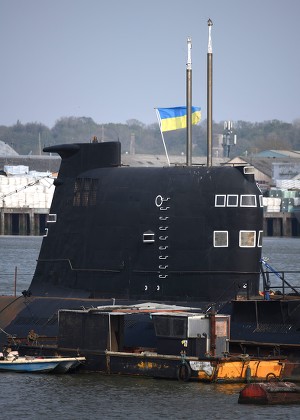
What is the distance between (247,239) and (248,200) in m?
1.10

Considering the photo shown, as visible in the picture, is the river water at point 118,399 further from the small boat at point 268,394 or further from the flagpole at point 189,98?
the flagpole at point 189,98

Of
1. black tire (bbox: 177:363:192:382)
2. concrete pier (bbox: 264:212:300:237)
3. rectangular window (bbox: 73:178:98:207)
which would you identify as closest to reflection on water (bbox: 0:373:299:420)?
black tire (bbox: 177:363:192:382)

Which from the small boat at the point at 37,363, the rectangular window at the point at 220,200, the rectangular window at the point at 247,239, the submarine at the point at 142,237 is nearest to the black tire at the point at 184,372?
the submarine at the point at 142,237

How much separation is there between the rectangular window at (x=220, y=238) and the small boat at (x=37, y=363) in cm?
495

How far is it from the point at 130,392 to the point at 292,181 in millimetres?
161398

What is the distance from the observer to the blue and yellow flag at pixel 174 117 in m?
38.3

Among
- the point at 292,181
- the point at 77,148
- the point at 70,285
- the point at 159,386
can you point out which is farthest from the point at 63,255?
the point at 292,181

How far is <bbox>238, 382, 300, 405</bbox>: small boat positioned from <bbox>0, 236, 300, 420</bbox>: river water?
0.62 ft

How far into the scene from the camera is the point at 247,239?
33812 millimetres

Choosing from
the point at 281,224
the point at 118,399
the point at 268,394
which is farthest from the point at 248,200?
the point at 281,224

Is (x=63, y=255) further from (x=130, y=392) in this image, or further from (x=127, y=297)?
(x=130, y=392)

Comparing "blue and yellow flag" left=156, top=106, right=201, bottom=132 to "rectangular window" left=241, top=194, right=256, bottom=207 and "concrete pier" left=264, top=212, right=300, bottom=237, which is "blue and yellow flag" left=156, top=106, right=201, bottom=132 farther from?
"concrete pier" left=264, top=212, right=300, bottom=237

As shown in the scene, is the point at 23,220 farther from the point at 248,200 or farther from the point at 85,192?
the point at 248,200

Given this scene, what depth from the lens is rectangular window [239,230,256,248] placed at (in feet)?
111
